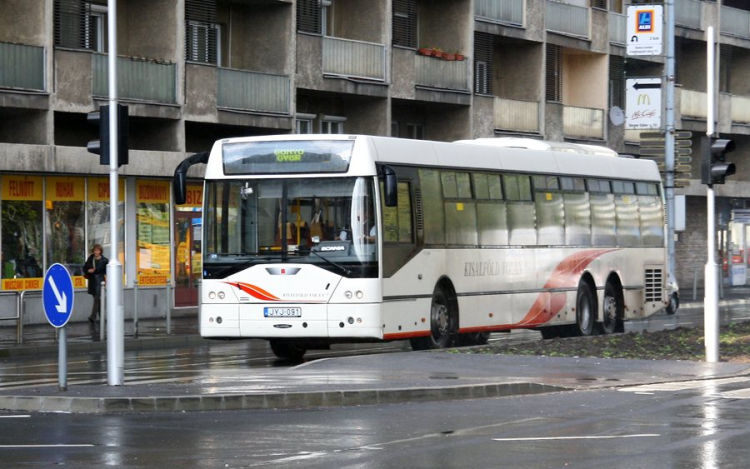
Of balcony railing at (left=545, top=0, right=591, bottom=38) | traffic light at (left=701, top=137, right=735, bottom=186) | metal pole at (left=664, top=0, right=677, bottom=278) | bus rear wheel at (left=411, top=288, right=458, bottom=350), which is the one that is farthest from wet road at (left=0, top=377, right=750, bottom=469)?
balcony railing at (left=545, top=0, right=591, bottom=38)

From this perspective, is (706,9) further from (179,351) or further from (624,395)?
(624,395)

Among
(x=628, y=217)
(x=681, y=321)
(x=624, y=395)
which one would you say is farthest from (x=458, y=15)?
(x=624, y=395)

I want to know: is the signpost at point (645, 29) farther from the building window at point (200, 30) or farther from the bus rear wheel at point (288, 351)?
the bus rear wheel at point (288, 351)

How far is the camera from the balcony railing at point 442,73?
4453 centimetres

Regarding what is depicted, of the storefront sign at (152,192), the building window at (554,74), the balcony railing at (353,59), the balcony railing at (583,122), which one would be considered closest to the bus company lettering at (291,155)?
the storefront sign at (152,192)

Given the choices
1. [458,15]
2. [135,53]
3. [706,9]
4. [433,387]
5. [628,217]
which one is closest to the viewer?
[433,387]

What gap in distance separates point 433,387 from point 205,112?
22.9 meters

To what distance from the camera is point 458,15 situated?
153ft

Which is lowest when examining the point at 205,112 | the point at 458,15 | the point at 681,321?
the point at 681,321

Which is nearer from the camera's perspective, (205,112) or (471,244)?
(471,244)

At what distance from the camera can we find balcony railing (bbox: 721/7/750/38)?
6047 centimetres

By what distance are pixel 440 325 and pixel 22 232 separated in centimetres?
1418

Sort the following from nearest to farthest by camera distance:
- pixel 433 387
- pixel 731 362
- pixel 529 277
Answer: pixel 433 387, pixel 731 362, pixel 529 277

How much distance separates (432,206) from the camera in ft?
74.9
